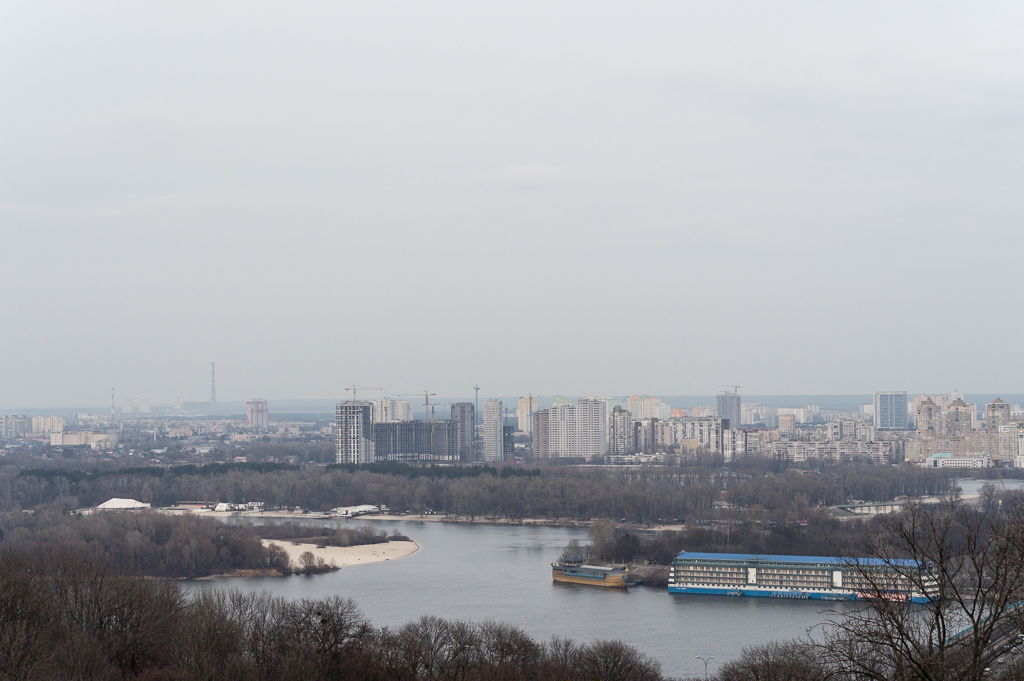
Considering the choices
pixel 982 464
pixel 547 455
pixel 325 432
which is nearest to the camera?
pixel 982 464

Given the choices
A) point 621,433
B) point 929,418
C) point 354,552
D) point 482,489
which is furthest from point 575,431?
point 354,552

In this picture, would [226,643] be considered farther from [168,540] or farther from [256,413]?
[256,413]

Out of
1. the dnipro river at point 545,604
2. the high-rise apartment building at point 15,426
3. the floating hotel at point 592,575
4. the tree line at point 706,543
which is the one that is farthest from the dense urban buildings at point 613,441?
the floating hotel at point 592,575

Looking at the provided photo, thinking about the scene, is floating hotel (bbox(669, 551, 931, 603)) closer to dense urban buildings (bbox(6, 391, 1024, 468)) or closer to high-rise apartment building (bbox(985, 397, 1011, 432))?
dense urban buildings (bbox(6, 391, 1024, 468))

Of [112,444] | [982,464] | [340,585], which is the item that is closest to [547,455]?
[982,464]

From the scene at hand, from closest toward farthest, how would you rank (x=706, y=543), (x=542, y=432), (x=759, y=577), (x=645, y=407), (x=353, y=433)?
(x=759, y=577), (x=706, y=543), (x=353, y=433), (x=542, y=432), (x=645, y=407)

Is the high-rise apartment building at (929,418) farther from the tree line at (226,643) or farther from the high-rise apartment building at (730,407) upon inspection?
the tree line at (226,643)

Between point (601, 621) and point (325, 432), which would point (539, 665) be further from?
point (325, 432)
